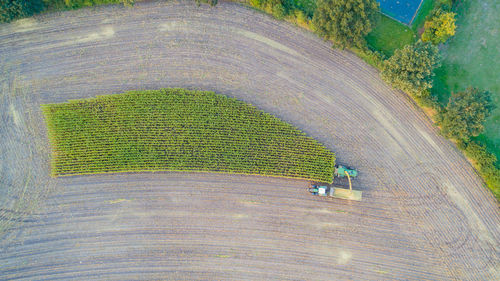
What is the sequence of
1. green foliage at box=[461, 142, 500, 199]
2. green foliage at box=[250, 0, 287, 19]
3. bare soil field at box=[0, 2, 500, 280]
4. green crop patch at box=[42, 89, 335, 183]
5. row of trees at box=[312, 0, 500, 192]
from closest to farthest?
row of trees at box=[312, 0, 500, 192] → green foliage at box=[461, 142, 500, 199] → bare soil field at box=[0, 2, 500, 280] → green crop patch at box=[42, 89, 335, 183] → green foliage at box=[250, 0, 287, 19]

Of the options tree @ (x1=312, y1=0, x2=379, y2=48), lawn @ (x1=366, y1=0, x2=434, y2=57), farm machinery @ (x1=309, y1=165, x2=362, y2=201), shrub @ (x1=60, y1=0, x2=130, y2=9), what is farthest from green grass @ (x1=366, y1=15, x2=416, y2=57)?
shrub @ (x1=60, y1=0, x2=130, y2=9)

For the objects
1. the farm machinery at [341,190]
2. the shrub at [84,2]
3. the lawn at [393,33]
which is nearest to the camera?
the farm machinery at [341,190]

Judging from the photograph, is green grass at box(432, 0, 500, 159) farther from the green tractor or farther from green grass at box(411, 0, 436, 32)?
the green tractor

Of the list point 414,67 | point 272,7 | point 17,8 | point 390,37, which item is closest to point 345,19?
point 390,37

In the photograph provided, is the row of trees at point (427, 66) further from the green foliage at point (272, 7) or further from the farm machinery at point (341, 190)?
the farm machinery at point (341, 190)

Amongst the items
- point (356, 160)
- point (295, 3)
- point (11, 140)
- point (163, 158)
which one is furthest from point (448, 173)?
point (11, 140)

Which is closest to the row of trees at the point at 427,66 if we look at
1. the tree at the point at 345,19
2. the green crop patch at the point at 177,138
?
the tree at the point at 345,19
